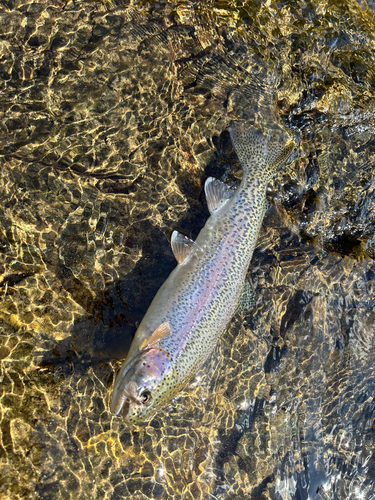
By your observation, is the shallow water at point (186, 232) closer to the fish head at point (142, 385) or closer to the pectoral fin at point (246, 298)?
the pectoral fin at point (246, 298)

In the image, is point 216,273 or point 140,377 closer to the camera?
point 140,377

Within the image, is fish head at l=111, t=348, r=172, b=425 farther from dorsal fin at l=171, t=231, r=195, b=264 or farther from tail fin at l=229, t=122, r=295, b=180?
tail fin at l=229, t=122, r=295, b=180

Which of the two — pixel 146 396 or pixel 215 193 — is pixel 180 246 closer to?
pixel 215 193

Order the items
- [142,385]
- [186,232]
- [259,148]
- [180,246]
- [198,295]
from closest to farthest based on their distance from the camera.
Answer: [142,385]
[198,295]
[180,246]
[259,148]
[186,232]

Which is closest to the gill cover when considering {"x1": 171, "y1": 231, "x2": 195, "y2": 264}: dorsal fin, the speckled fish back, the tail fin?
the speckled fish back

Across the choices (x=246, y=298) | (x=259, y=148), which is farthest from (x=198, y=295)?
(x=259, y=148)

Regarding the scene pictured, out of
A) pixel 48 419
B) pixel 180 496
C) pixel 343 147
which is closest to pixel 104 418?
pixel 48 419

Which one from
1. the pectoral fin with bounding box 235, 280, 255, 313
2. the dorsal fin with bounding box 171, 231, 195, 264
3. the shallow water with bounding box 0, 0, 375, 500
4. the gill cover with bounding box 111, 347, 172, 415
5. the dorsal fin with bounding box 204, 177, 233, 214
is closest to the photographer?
the gill cover with bounding box 111, 347, 172, 415
